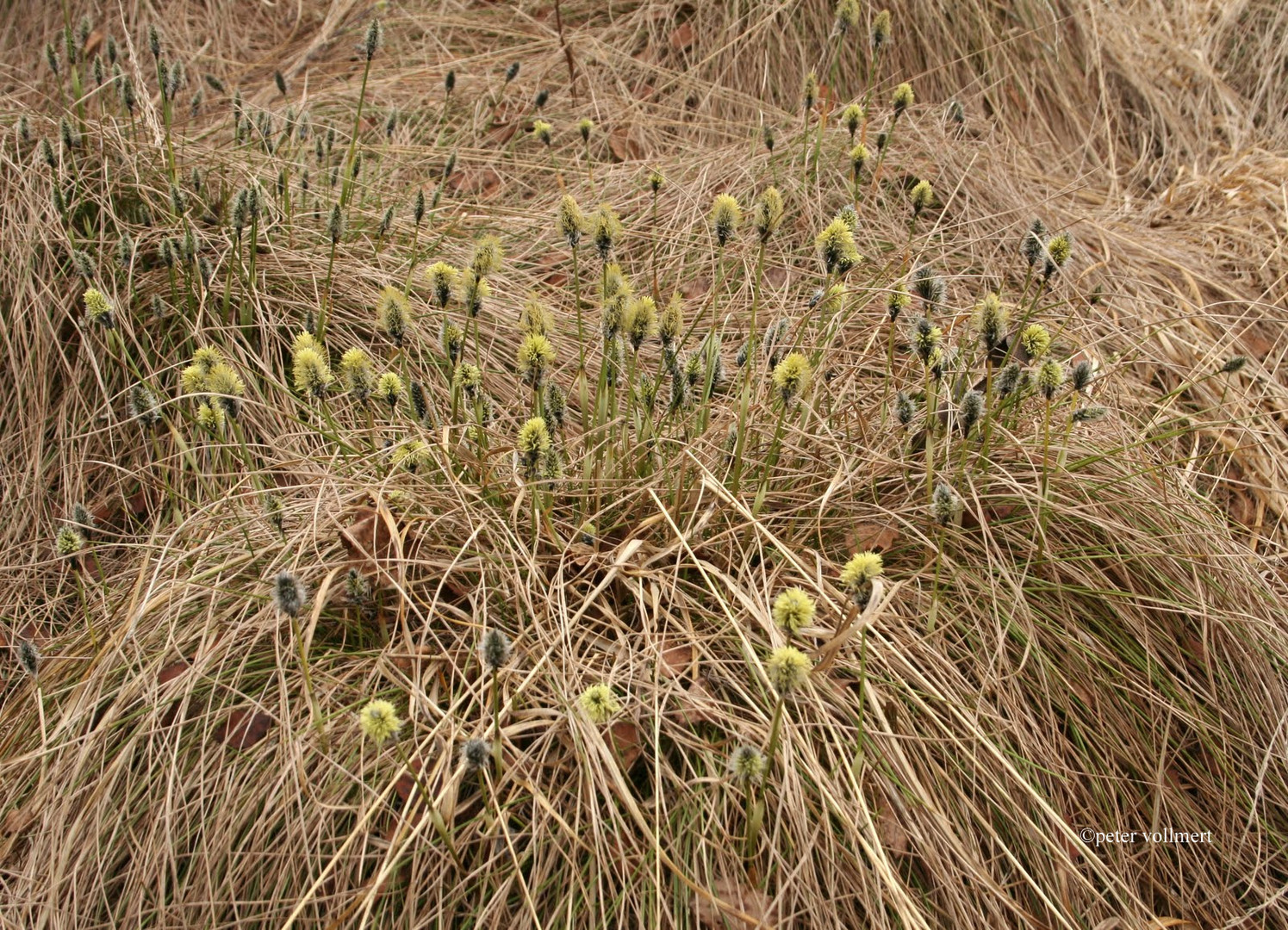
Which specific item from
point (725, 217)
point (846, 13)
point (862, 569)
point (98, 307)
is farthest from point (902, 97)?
point (98, 307)

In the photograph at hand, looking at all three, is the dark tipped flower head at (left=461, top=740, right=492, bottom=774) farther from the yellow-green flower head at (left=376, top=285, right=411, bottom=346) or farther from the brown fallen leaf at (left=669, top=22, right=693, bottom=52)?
the brown fallen leaf at (left=669, top=22, right=693, bottom=52)

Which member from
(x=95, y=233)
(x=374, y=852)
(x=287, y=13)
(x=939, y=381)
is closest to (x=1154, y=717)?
(x=939, y=381)

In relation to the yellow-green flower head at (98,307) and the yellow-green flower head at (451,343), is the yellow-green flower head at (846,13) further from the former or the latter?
the yellow-green flower head at (98,307)

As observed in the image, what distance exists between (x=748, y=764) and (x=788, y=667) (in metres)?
0.17

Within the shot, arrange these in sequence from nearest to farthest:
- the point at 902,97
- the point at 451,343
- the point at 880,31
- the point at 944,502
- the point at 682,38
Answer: the point at 944,502
the point at 451,343
the point at 902,97
the point at 880,31
the point at 682,38

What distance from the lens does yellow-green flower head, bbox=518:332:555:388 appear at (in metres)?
1.69

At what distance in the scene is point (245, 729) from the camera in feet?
5.35

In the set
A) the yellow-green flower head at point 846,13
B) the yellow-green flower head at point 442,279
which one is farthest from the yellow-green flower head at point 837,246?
the yellow-green flower head at point 846,13

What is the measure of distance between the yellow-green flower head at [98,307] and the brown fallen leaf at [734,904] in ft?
4.63

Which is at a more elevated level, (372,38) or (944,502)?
(372,38)

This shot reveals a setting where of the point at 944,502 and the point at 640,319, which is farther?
the point at 640,319

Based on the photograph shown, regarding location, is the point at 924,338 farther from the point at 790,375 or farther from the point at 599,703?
the point at 599,703

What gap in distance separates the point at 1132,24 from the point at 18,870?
4958 millimetres

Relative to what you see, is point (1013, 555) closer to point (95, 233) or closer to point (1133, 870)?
point (1133, 870)
